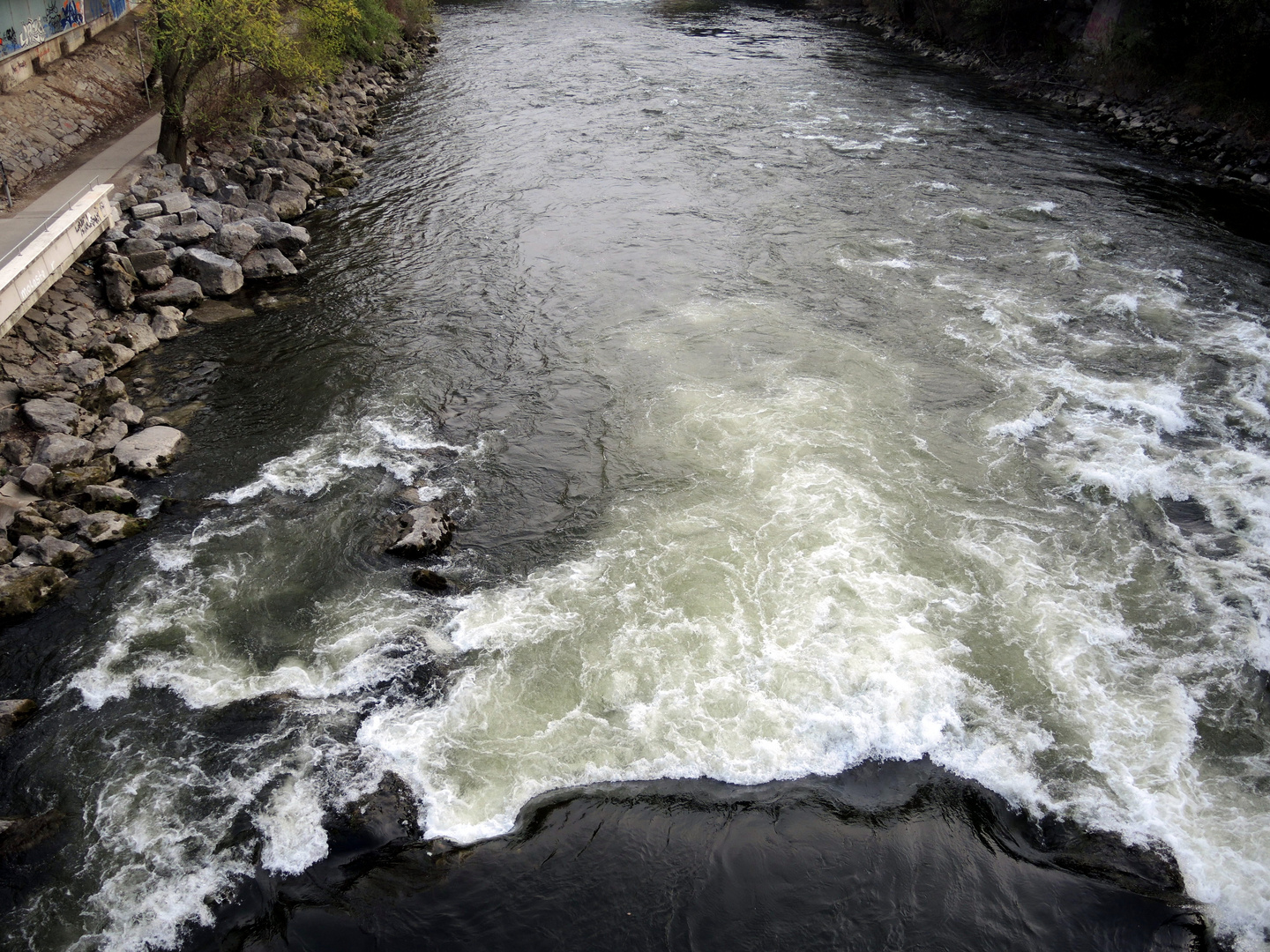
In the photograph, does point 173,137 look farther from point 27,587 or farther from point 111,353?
point 27,587

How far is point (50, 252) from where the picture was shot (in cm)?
1630

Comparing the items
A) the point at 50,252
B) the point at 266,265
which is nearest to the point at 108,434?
the point at 50,252

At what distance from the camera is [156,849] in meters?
8.55

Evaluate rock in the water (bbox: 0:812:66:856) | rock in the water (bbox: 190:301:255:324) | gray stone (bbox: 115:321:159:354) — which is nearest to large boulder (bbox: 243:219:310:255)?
rock in the water (bbox: 190:301:255:324)

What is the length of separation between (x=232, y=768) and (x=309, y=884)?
1746 millimetres

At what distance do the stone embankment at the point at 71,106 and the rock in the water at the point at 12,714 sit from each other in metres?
14.6

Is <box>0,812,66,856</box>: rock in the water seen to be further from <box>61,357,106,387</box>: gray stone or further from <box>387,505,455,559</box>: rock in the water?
<box>61,357,106,387</box>: gray stone

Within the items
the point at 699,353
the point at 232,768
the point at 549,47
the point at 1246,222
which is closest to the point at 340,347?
the point at 699,353

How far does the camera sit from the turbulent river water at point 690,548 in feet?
30.3

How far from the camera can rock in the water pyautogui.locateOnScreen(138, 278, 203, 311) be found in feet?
58.2

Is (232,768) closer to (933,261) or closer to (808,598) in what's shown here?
(808,598)

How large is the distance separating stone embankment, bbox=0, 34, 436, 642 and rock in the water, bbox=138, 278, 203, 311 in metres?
0.03

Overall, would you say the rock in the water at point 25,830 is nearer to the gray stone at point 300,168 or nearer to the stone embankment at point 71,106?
the stone embankment at point 71,106

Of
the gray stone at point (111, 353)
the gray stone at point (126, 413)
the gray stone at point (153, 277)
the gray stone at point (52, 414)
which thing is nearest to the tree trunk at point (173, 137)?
the gray stone at point (153, 277)
